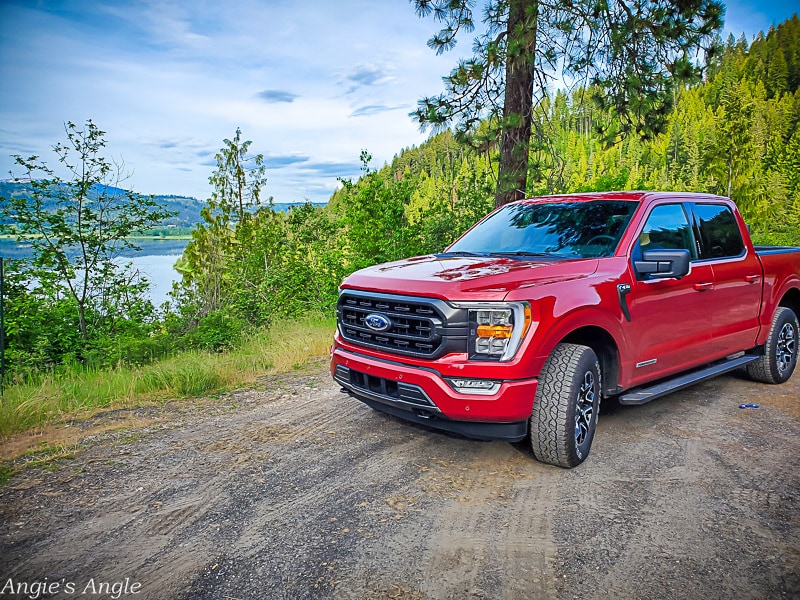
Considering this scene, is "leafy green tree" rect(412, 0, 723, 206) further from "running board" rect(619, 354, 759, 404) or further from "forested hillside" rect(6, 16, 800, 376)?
"running board" rect(619, 354, 759, 404)

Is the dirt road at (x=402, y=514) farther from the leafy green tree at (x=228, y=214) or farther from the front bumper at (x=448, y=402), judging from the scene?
the leafy green tree at (x=228, y=214)

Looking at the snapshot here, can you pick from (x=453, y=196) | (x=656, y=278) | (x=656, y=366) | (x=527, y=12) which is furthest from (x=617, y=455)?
(x=453, y=196)

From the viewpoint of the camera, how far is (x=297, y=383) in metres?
6.49

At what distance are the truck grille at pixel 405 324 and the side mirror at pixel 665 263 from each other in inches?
65.3

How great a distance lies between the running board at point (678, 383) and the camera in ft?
14.1

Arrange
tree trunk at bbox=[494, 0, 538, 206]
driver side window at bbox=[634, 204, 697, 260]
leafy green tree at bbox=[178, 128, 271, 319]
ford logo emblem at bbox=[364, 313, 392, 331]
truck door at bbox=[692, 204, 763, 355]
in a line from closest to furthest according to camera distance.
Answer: ford logo emblem at bbox=[364, 313, 392, 331], driver side window at bbox=[634, 204, 697, 260], truck door at bbox=[692, 204, 763, 355], tree trunk at bbox=[494, 0, 538, 206], leafy green tree at bbox=[178, 128, 271, 319]

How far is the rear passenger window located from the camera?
17.2 feet

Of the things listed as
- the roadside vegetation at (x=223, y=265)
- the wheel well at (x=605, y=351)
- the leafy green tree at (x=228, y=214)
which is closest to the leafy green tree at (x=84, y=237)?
the roadside vegetation at (x=223, y=265)

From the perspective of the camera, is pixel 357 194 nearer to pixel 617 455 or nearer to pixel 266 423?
pixel 266 423

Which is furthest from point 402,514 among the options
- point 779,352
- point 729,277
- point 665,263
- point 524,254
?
point 779,352

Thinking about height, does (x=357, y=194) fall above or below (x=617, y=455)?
above

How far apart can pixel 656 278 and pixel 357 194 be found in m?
9.13

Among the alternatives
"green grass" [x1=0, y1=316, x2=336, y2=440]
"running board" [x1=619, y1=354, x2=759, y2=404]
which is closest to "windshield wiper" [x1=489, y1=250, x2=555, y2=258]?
"running board" [x1=619, y1=354, x2=759, y2=404]

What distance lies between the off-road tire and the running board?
19cm
